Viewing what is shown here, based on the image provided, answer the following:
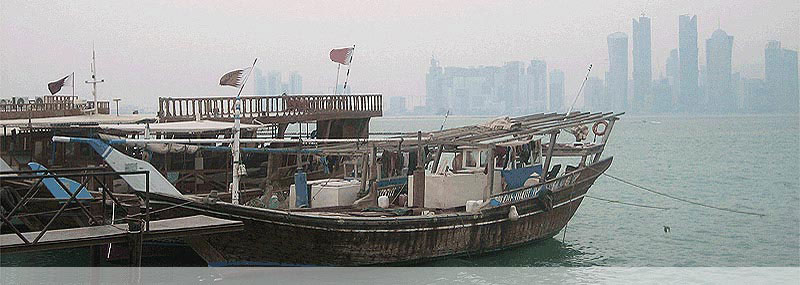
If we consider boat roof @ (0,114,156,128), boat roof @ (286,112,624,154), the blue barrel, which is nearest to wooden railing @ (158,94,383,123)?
boat roof @ (0,114,156,128)

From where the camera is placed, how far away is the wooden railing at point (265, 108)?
12.4 metres

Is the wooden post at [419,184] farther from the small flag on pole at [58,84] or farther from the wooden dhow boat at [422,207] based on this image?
the small flag on pole at [58,84]

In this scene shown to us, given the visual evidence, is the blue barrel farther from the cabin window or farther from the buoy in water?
the buoy in water

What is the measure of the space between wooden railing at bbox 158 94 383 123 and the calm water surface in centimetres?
227

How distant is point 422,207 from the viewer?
10.3 metres

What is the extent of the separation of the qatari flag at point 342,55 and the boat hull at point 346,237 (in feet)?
9.59

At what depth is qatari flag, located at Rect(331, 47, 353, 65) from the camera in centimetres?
1234

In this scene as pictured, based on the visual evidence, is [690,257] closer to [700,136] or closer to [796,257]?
[796,257]

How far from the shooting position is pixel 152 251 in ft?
33.4

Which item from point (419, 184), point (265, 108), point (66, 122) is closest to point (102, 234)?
point (419, 184)

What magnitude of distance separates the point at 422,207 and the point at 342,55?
9.10ft

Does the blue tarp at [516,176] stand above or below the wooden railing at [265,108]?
below

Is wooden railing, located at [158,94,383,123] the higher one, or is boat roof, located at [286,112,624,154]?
wooden railing, located at [158,94,383,123]

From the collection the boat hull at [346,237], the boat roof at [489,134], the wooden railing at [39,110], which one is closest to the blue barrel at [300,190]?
the boat roof at [489,134]
